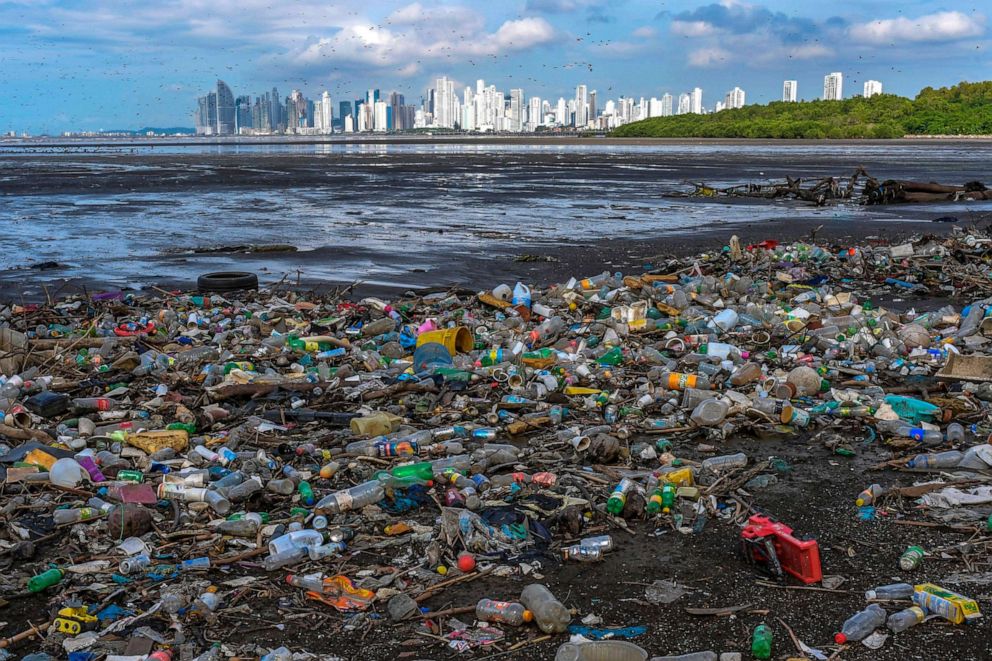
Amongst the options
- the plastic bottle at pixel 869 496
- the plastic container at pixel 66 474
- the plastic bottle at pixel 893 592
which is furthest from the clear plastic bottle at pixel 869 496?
the plastic container at pixel 66 474

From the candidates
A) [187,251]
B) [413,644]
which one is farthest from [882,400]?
[187,251]

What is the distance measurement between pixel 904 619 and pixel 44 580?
12.6ft

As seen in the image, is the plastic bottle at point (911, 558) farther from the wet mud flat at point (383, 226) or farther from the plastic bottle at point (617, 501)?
the wet mud flat at point (383, 226)

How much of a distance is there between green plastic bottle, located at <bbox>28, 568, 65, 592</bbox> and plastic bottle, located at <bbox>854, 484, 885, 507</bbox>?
13.8 ft

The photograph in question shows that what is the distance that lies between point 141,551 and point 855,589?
3.44 m

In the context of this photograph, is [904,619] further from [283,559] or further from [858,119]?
[858,119]

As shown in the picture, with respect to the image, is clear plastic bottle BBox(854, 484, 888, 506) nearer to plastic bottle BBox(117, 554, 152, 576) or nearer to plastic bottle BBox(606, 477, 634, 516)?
plastic bottle BBox(606, 477, 634, 516)

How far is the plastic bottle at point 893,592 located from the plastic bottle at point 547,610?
4.47 feet

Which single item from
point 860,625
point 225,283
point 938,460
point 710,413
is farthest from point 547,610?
point 225,283

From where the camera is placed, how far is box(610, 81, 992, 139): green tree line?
97125 millimetres

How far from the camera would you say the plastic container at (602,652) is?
129 inches

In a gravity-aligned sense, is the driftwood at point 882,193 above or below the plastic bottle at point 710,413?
above

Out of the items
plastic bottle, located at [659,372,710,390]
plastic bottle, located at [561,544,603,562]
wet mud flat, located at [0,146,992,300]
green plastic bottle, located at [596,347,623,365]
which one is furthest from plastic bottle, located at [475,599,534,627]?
wet mud flat, located at [0,146,992,300]

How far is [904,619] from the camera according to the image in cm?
353
